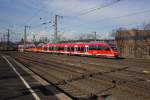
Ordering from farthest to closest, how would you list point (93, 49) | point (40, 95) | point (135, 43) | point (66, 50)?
point (135, 43)
point (66, 50)
point (93, 49)
point (40, 95)

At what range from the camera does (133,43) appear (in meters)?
80.1

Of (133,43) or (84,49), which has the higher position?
(133,43)

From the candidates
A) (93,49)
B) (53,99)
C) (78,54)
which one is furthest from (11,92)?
(78,54)

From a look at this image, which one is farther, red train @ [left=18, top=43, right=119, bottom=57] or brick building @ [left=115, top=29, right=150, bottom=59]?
brick building @ [left=115, top=29, right=150, bottom=59]

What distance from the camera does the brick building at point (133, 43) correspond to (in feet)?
220

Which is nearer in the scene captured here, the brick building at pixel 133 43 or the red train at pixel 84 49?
the red train at pixel 84 49

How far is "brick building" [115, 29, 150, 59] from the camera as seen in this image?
220 ft

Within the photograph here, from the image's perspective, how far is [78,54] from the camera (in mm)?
63781

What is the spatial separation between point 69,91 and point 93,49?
40.8 m

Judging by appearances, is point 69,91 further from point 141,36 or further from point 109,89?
point 141,36

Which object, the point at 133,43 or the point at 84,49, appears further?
the point at 133,43

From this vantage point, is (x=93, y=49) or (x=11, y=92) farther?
(x=93, y=49)

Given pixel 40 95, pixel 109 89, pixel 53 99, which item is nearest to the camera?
pixel 53 99

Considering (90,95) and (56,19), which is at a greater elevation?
(56,19)
